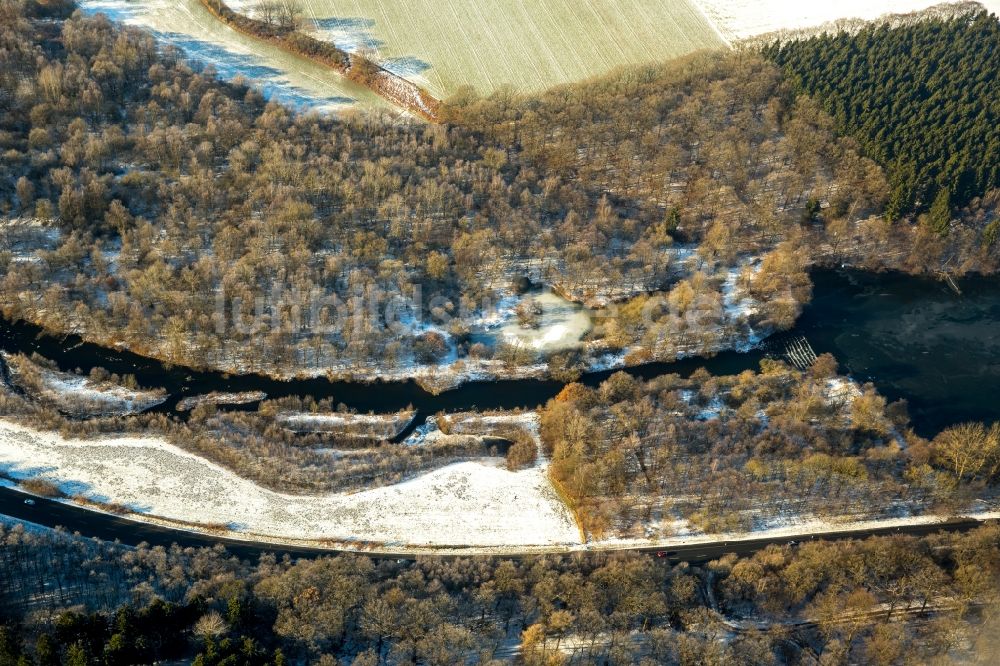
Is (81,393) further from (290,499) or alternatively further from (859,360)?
(859,360)

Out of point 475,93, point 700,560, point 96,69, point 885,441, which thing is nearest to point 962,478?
point 885,441

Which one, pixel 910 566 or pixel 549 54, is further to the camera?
pixel 549 54

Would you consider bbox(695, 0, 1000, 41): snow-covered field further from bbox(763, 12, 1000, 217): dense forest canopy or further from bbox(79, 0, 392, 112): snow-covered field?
bbox(79, 0, 392, 112): snow-covered field

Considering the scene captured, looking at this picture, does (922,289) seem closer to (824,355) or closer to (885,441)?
(824,355)

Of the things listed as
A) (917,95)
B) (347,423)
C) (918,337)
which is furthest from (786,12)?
(347,423)

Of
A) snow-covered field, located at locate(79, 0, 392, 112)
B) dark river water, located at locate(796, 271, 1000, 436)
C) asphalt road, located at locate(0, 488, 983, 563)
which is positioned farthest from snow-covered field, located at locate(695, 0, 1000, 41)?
asphalt road, located at locate(0, 488, 983, 563)

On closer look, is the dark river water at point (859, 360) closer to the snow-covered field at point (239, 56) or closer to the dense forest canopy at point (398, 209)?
the dense forest canopy at point (398, 209)
